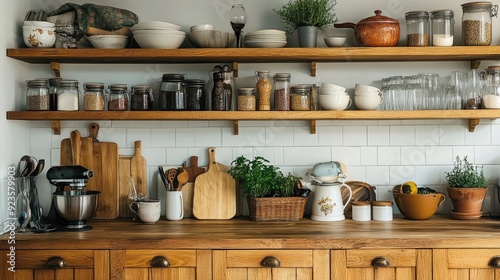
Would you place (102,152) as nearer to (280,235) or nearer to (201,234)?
(201,234)

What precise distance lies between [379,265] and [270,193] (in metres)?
0.89

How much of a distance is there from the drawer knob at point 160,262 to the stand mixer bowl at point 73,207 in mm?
566

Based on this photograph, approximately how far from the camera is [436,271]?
3.61 m

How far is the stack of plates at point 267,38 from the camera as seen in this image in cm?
410

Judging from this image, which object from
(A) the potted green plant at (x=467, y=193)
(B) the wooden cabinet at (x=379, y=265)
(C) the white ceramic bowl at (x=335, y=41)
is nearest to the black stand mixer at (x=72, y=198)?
(B) the wooden cabinet at (x=379, y=265)

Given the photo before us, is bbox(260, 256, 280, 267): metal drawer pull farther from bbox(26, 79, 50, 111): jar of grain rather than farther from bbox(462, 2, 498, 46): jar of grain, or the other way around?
bbox(462, 2, 498, 46): jar of grain

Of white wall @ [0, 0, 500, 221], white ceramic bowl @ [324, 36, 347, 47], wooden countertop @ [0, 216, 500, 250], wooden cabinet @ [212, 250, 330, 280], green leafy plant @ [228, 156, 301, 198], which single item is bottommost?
wooden cabinet @ [212, 250, 330, 280]

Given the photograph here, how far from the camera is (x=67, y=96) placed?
4160 millimetres

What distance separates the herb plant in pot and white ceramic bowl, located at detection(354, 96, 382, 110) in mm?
605

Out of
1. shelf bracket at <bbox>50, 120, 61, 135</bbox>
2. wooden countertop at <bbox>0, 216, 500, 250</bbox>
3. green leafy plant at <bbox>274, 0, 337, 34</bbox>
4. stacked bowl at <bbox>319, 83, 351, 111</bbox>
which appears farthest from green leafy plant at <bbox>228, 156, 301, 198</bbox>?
shelf bracket at <bbox>50, 120, 61, 135</bbox>

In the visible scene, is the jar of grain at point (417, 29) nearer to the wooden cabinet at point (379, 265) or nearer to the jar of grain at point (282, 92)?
the jar of grain at point (282, 92)

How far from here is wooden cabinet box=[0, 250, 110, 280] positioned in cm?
362

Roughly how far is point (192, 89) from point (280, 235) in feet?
3.60

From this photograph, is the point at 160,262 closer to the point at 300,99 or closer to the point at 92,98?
the point at 92,98
